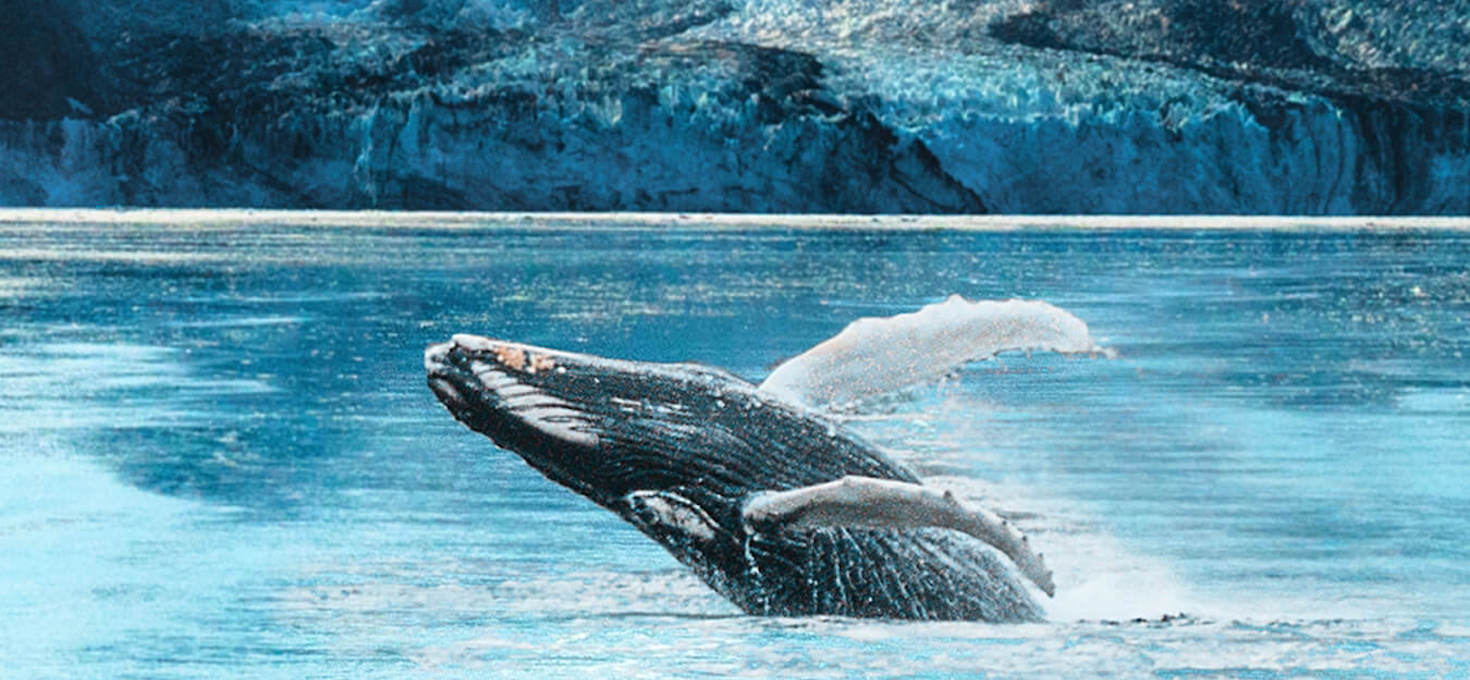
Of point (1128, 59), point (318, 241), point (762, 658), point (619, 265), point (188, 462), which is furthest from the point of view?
point (1128, 59)

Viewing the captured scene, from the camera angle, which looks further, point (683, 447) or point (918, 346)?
point (918, 346)

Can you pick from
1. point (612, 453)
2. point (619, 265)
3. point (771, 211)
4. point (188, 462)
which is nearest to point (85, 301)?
point (619, 265)

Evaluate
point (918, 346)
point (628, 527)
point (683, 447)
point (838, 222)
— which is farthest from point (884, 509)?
point (838, 222)

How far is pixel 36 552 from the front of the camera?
7395 mm

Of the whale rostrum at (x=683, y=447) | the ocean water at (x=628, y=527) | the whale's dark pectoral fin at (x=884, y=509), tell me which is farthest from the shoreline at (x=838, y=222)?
the whale's dark pectoral fin at (x=884, y=509)

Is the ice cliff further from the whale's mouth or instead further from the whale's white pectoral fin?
the whale's mouth

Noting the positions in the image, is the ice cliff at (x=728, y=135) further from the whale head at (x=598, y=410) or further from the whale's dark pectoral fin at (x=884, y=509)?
the whale's dark pectoral fin at (x=884, y=509)

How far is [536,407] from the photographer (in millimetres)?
5535

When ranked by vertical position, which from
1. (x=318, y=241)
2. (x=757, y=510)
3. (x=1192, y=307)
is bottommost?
(x=318, y=241)

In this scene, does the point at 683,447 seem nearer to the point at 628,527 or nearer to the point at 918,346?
the point at 918,346

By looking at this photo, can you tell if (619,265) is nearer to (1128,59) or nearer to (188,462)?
(188,462)

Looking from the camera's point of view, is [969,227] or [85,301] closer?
[85,301]

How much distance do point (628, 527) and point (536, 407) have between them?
256cm

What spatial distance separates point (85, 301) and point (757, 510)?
2012cm
